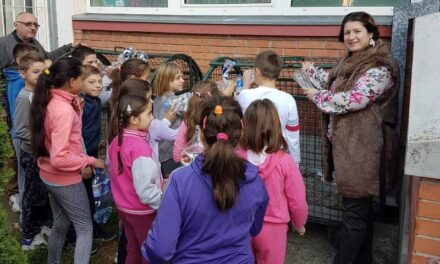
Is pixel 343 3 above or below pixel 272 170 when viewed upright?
above

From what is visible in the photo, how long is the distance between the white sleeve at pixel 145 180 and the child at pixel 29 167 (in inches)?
42.4

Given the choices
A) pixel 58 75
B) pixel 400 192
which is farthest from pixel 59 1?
pixel 400 192

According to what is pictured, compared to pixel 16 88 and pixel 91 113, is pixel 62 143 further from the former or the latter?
pixel 16 88

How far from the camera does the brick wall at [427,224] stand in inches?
82.6

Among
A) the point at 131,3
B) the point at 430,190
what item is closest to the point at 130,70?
the point at 430,190

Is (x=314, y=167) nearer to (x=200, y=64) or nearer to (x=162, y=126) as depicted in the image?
(x=162, y=126)

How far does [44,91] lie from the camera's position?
109 inches

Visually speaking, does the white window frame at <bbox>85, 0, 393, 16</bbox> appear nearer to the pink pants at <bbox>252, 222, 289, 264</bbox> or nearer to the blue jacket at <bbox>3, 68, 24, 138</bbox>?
the blue jacket at <bbox>3, 68, 24, 138</bbox>

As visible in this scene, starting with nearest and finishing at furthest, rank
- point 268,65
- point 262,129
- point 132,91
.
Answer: point 262,129 < point 132,91 < point 268,65

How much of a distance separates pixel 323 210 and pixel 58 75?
90.0 inches

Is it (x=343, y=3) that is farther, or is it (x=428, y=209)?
(x=343, y=3)

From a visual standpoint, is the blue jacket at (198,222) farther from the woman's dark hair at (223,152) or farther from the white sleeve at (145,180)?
the white sleeve at (145,180)

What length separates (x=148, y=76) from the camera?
351 cm

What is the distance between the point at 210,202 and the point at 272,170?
58 cm
